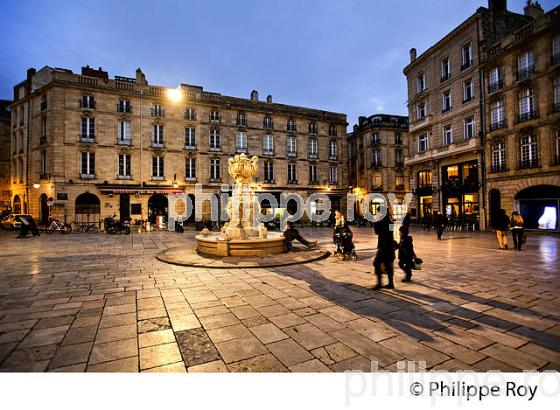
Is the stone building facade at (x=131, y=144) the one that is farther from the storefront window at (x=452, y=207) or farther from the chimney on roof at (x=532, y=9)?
the chimney on roof at (x=532, y=9)

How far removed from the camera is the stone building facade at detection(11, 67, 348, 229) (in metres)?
23.3

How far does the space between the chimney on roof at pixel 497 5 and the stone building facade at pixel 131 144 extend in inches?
700

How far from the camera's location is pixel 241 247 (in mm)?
9242

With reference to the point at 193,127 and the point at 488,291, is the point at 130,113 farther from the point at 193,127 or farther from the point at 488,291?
the point at 488,291

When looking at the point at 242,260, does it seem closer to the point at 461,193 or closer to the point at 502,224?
the point at 502,224

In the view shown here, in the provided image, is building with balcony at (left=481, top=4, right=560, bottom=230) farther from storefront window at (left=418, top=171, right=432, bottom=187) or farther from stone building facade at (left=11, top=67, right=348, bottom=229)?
stone building facade at (left=11, top=67, right=348, bottom=229)

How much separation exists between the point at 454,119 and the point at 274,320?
24.6 m

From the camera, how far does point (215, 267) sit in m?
7.63

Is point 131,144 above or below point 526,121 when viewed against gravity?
above

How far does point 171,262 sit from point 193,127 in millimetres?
22186

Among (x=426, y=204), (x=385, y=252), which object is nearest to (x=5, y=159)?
(x=385, y=252)

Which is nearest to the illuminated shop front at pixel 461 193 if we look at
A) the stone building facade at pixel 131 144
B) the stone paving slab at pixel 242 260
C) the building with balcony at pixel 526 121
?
the building with balcony at pixel 526 121

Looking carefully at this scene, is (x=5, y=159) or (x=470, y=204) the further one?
(x=5, y=159)

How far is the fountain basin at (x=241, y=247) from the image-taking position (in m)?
9.19
